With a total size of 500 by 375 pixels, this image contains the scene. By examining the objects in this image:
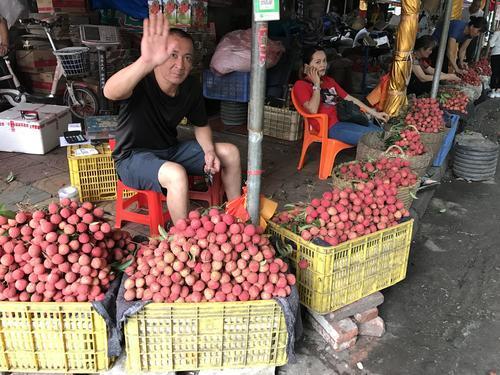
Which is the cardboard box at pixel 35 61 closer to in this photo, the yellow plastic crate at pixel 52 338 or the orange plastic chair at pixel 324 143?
the orange plastic chair at pixel 324 143

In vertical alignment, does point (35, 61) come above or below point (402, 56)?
below

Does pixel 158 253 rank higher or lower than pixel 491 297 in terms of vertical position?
higher

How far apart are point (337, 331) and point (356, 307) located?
210mm

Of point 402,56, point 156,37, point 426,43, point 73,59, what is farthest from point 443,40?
point 73,59

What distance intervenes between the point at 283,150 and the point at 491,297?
2846 millimetres

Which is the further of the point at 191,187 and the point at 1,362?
the point at 191,187

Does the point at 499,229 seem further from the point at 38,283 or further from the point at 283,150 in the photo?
the point at 38,283

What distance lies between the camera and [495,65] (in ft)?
34.2

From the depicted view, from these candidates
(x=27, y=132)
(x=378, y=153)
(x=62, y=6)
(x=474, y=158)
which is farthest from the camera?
(x=62, y=6)

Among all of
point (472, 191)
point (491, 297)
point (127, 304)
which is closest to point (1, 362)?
point (127, 304)

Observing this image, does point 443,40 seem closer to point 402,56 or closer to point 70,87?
point 402,56

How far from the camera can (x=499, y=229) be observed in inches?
170

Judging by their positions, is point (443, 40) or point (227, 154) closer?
point (227, 154)

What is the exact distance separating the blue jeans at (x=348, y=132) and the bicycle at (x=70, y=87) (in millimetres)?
3242
